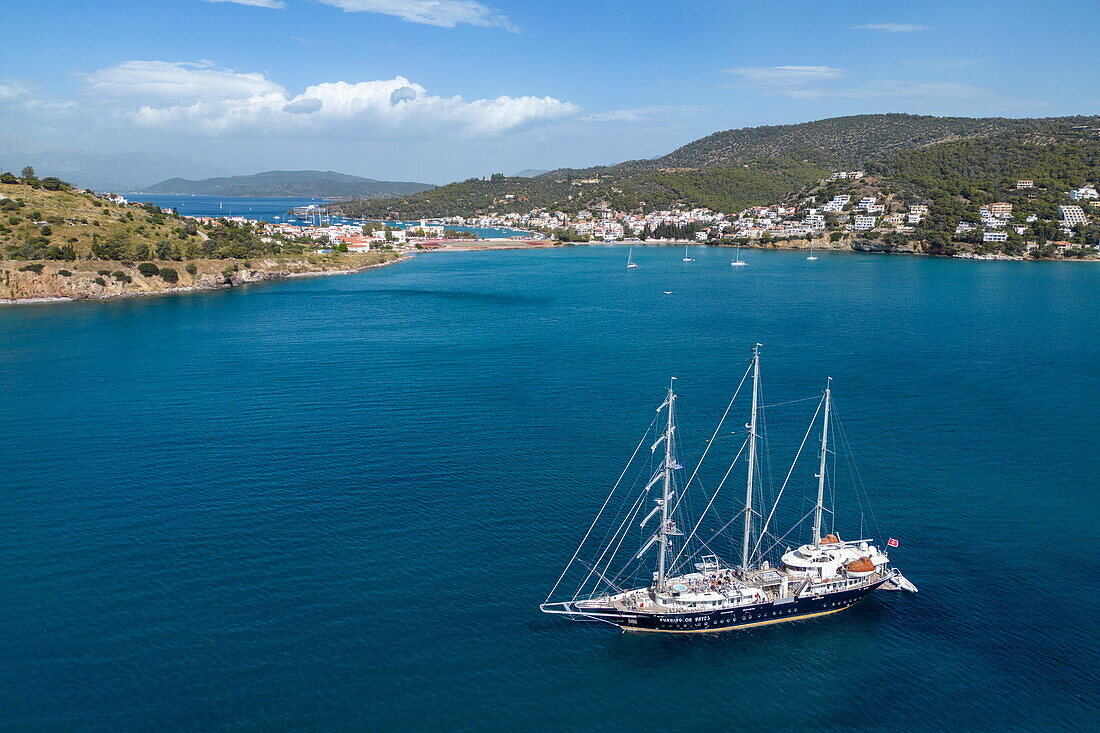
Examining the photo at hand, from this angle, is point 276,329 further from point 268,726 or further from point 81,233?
point 268,726

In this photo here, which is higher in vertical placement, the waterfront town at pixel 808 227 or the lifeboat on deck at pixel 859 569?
the waterfront town at pixel 808 227

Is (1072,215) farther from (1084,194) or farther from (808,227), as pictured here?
(808,227)

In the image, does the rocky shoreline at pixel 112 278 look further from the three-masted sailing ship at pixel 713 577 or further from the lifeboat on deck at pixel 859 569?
the lifeboat on deck at pixel 859 569

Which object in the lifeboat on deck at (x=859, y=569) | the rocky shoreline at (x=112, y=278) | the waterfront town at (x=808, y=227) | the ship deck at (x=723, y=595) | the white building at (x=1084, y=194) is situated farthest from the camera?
A: the white building at (x=1084, y=194)

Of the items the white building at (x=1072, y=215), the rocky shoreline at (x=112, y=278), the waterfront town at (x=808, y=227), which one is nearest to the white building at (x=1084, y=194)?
the waterfront town at (x=808, y=227)

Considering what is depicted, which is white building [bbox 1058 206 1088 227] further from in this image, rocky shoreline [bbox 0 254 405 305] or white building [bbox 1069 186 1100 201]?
rocky shoreline [bbox 0 254 405 305]

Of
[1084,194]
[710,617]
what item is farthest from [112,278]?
[1084,194]
